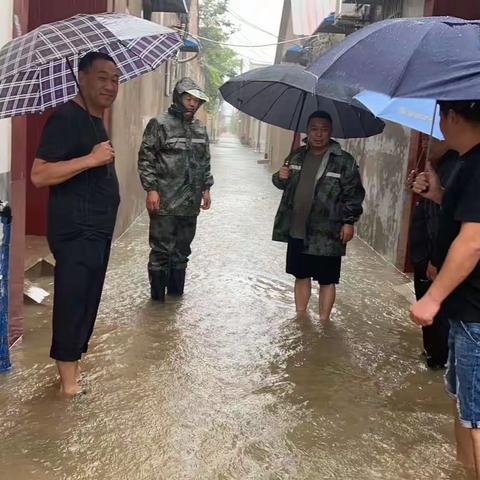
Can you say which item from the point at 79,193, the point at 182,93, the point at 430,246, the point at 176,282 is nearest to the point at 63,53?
the point at 79,193

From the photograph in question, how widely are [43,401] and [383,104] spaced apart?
2.65 metres

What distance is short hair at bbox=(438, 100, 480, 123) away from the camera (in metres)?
2.40

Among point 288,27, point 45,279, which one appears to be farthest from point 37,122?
point 288,27

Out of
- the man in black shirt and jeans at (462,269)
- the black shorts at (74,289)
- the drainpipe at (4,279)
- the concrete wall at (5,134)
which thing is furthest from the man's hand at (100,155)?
the man in black shirt and jeans at (462,269)

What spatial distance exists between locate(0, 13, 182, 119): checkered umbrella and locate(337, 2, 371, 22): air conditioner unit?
6682 mm

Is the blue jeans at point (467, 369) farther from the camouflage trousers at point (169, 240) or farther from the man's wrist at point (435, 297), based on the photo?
the camouflage trousers at point (169, 240)

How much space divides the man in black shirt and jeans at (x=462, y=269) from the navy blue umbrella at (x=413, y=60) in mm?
132

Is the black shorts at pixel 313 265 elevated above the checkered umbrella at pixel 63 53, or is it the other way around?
the checkered umbrella at pixel 63 53

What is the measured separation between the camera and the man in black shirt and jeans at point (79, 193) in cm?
338

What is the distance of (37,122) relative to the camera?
7.67m

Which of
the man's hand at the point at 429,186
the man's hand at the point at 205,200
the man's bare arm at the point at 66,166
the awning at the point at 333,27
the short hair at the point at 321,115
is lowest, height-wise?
the man's hand at the point at 205,200

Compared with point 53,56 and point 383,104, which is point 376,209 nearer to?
point 383,104

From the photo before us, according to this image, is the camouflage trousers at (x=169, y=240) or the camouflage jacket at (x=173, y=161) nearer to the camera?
the camouflage jacket at (x=173, y=161)

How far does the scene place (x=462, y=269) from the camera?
7.63 ft
